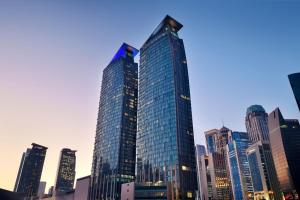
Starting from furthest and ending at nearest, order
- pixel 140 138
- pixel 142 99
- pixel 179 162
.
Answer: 1. pixel 142 99
2. pixel 140 138
3. pixel 179 162

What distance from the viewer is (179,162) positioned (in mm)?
148625

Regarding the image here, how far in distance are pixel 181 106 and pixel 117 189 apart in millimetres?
77110

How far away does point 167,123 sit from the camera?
536 feet

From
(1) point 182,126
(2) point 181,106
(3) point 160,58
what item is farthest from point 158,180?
(3) point 160,58

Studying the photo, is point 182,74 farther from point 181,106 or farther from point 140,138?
point 140,138

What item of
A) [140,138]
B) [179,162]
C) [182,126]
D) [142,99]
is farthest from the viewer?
[142,99]

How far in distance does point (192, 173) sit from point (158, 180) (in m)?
21.7

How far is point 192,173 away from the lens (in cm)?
15375

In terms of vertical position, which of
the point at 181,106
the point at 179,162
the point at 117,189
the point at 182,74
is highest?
the point at 182,74

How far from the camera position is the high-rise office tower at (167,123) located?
149m

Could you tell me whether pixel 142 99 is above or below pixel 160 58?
below

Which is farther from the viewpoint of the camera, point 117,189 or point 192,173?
point 117,189

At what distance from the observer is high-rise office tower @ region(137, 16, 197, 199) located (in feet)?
490

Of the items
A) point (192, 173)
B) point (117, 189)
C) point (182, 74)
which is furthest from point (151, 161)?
point (182, 74)
